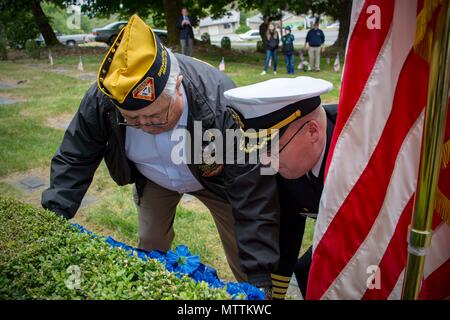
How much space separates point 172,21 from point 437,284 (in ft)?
61.6

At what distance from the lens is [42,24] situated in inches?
868

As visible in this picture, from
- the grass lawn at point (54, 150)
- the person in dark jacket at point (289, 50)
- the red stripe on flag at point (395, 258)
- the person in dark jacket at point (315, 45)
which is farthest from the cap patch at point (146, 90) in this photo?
the person in dark jacket at point (315, 45)

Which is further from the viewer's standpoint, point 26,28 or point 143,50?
point 26,28

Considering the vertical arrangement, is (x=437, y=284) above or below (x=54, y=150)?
above

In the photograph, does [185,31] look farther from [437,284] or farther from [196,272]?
[437,284]

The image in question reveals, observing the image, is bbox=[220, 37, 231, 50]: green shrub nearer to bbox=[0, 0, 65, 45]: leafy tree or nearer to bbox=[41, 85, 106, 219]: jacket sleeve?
bbox=[0, 0, 65, 45]: leafy tree

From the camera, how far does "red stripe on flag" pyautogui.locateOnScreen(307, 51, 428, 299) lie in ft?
4.98

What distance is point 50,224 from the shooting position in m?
1.88

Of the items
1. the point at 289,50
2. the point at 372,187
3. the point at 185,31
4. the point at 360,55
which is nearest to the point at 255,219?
the point at 372,187

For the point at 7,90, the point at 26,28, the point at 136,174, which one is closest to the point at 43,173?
the point at 136,174
